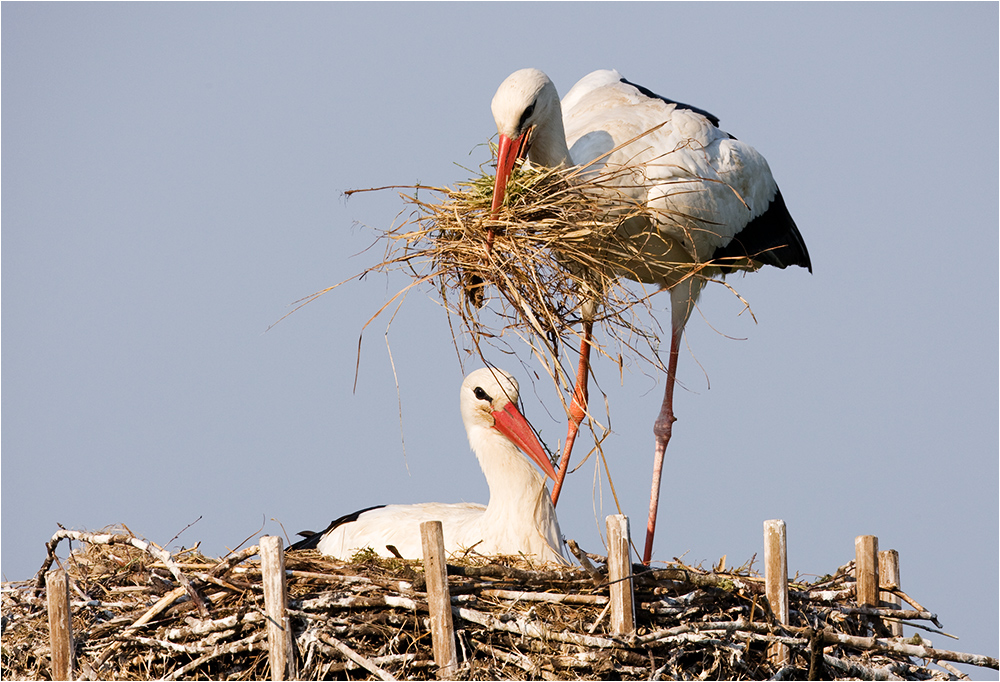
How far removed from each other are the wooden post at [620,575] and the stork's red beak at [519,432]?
1.40 metres

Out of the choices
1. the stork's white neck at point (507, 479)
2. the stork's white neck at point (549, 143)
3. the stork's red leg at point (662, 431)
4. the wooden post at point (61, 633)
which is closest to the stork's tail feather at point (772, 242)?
the stork's red leg at point (662, 431)

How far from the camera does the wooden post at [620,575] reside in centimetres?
431

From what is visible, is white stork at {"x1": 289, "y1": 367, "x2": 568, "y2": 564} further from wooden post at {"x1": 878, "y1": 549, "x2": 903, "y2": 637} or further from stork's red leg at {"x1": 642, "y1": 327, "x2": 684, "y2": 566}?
wooden post at {"x1": 878, "y1": 549, "x2": 903, "y2": 637}

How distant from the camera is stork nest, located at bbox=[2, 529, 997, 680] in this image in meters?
4.38

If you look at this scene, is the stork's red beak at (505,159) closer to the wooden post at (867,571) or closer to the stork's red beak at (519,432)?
the stork's red beak at (519,432)

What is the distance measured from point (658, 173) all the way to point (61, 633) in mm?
3129

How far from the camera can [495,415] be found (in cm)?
588

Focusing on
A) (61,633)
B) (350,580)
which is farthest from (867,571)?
(61,633)

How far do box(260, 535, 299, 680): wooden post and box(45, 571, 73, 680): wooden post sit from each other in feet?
2.65

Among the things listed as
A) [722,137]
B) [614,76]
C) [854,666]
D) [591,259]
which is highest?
[614,76]

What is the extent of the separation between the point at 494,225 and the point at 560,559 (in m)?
1.60

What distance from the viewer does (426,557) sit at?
14.2 ft

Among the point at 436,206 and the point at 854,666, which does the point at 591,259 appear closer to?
the point at 436,206

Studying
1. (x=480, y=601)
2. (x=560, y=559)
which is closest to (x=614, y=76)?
(x=560, y=559)
